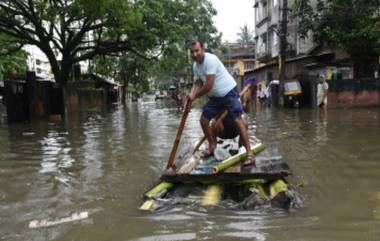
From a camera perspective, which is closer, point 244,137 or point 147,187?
point 244,137

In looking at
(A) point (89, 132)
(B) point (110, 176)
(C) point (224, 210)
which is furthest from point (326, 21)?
(C) point (224, 210)

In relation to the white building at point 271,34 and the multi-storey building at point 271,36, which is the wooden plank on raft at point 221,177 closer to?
the white building at point 271,34

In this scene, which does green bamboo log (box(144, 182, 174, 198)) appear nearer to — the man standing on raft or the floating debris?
the floating debris

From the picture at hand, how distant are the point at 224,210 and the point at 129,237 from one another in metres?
1.09

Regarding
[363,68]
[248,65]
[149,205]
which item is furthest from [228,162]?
[248,65]

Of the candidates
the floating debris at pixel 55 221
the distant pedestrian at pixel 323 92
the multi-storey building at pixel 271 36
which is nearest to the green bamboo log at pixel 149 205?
the floating debris at pixel 55 221

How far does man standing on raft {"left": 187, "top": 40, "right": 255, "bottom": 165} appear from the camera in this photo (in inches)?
235

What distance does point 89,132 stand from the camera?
47.8 feet

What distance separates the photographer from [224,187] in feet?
18.6

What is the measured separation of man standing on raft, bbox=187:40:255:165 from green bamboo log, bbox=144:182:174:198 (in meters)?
0.95

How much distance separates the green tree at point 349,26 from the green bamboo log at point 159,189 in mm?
16855

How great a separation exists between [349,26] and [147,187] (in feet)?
58.7

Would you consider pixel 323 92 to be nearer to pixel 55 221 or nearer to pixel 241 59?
pixel 55 221

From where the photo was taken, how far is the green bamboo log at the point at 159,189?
553 centimetres
